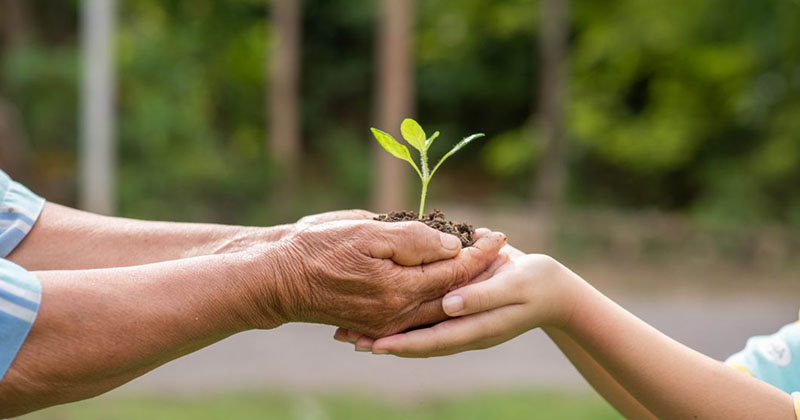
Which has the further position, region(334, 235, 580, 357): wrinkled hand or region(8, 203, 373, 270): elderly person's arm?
region(8, 203, 373, 270): elderly person's arm

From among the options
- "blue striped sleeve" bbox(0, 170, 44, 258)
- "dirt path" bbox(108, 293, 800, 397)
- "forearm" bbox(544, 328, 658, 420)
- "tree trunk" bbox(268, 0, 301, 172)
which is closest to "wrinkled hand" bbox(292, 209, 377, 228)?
"forearm" bbox(544, 328, 658, 420)

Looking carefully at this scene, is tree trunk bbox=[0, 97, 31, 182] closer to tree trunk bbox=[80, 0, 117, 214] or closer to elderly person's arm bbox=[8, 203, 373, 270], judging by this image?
tree trunk bbox=[80, 0, 117, 214]

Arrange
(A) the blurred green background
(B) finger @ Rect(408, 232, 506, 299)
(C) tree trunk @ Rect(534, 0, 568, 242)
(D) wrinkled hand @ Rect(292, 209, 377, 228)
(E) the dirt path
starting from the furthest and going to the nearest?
(C) tree trunk @ Rect(534, 0, 568, 242) < (A) the blurred green background < (E) the dirt path < (D) wrinkled hand @ Rect(292, 209, 377, 228) < (B) finger @ Rect(408, 232, 506, 299)

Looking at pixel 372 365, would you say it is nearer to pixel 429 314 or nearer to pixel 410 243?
pixel 429 314

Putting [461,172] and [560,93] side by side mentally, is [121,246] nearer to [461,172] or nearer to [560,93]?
[560,93]

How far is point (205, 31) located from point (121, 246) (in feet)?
56.8

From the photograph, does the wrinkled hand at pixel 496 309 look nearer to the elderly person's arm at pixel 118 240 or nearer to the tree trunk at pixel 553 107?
the elderly person's arm at pixel 118 240

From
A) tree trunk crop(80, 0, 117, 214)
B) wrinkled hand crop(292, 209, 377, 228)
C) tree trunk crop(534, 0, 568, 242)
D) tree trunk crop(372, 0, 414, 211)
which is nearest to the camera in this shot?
wrinkled hand crop(292, 209, 377, 228)

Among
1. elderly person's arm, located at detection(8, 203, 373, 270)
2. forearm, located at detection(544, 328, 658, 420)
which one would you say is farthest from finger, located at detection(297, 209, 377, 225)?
forearm, located at detection(544, 328, 658, 420)

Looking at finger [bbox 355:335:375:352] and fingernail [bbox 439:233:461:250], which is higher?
fingernail [bbox 439:233:461:250]

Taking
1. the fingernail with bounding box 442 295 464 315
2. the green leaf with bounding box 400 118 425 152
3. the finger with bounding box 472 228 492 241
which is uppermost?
the green leaf with bounding box 400 118 425 152

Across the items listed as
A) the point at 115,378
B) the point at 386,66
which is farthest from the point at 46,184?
the point at 115,378

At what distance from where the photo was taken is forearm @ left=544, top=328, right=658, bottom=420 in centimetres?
242

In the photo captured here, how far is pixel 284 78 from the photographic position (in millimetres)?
17703
